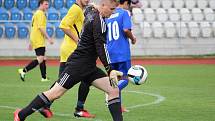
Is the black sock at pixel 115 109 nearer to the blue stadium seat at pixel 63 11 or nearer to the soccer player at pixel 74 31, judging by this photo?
the soccer player at pixel 74 31

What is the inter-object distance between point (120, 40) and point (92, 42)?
2.26 m

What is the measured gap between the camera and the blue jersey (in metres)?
10.1

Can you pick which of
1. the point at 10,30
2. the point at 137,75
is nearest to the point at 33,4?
the point at 10,30

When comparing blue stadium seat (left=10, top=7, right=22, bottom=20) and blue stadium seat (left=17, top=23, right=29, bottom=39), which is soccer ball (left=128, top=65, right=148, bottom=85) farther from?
blue stadium seat (left=10, top=7, right=22, bottom=20)

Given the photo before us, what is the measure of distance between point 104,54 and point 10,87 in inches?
291

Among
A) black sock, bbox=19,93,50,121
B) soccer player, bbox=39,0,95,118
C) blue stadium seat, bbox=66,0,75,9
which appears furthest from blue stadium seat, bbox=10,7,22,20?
black sock, bbox=19,93,50,121

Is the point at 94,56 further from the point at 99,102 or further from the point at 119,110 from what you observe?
the point at 99,102

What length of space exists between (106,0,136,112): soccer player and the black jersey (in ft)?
6.23

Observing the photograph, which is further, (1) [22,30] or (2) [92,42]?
(1) [22,30]

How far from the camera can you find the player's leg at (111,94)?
26.0ft

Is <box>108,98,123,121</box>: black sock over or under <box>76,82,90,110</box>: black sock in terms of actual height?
over

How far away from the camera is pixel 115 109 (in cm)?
795

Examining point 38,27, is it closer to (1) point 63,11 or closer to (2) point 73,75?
(2) point 73,75

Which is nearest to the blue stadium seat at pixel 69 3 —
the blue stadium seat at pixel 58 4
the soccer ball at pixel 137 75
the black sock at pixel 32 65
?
the blue stadium seat at pixel 58 4
